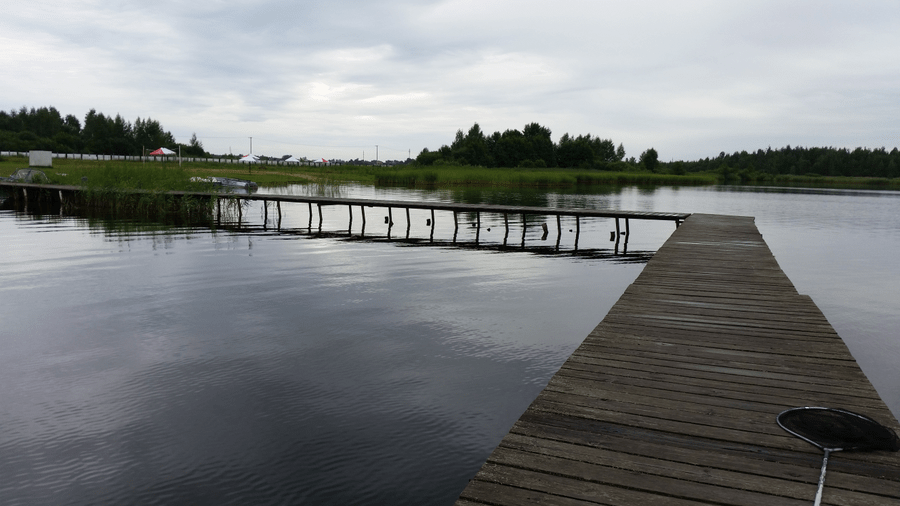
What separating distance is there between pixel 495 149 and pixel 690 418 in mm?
107316

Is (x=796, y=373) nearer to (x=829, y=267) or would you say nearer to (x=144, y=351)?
(x=144, y=351)

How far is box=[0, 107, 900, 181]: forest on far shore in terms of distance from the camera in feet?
310

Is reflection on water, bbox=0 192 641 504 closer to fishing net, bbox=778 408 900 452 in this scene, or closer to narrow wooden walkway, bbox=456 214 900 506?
narrow wooden walkway, bbox=456 214 900 506

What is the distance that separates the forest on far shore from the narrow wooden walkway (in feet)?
289

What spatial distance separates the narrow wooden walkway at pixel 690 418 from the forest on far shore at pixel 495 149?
289 feet

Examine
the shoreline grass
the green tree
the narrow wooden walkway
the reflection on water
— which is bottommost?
the reflection on water

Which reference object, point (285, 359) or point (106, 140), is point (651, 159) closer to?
point (106, 140)

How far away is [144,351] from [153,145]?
334ft

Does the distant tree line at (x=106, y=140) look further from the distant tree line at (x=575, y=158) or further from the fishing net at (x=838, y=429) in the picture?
the fishing net at (x=838, y=429)

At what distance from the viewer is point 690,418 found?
3.84 m

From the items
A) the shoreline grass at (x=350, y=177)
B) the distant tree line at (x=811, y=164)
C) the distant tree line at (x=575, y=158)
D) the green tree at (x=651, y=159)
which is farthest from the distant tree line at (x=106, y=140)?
the distant tree line at (x=811, y=164)

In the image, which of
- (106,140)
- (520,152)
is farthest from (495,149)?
(106,140)

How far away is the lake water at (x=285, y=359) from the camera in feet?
17.0

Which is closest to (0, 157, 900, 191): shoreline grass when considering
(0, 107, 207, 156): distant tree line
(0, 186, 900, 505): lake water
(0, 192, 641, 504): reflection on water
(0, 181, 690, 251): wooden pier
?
(0, 181, 690, 251): wooden pier
